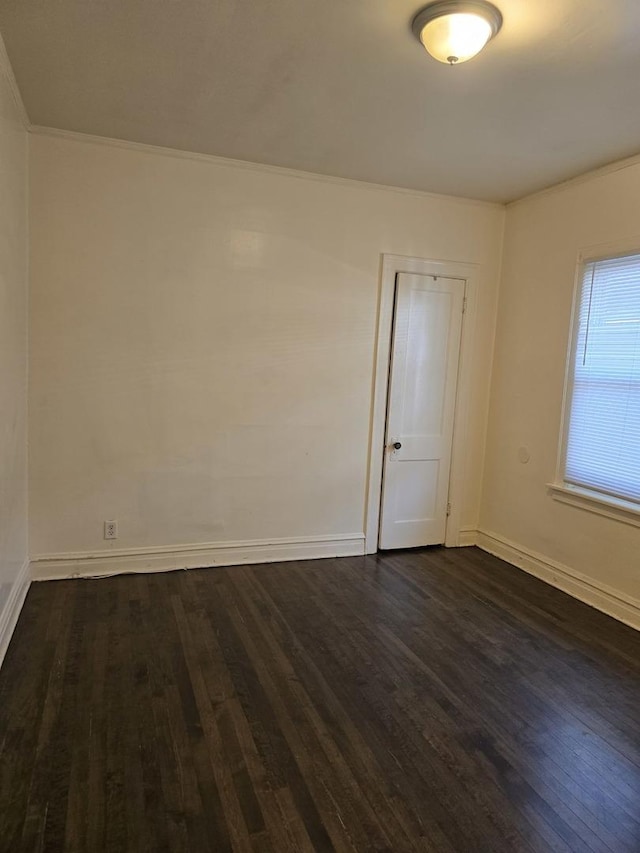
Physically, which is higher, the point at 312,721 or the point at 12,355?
the point at 12,355

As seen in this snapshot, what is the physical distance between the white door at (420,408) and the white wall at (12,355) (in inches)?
95.2

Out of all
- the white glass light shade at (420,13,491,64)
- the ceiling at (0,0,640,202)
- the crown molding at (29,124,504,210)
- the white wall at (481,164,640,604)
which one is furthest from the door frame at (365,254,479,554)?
the white glass light shade at (420,13,491,64)

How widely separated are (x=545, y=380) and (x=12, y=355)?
3316 millimetres

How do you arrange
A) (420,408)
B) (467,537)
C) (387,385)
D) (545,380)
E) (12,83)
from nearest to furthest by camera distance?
(12,83), (545,380), (387,385), (420,408), (467,537)

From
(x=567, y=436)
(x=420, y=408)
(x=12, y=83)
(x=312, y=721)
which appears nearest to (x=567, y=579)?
(x=567, y=436)

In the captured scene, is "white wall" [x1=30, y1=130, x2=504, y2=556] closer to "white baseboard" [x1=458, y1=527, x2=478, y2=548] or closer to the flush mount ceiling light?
"white baseboard" [x1=458, y1=527, x2=478, y2=548]

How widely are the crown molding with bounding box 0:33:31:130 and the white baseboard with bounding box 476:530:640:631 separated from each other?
4.12 meters

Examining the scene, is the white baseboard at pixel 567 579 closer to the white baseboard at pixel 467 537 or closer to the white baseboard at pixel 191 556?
the white baseboard at pixel 467 537

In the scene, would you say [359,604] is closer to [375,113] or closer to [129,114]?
[375,113]

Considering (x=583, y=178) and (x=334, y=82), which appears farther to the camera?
(x=583, y=178)

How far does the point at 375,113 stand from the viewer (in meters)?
2.77

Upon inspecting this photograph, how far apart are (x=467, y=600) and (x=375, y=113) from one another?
282cm

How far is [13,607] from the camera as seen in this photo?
2838 millimetres

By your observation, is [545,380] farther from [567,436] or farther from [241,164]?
[241,164]
